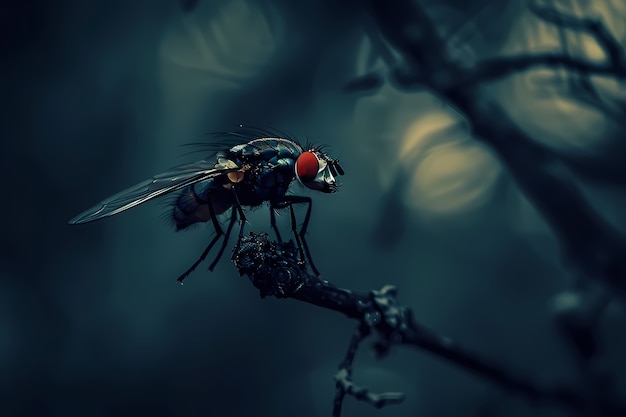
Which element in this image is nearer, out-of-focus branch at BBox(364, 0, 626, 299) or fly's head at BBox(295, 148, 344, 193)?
fly's head at BBox(295, 148, 344, 193)

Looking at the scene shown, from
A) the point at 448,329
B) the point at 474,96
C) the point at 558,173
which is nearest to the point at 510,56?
the point at 474,96

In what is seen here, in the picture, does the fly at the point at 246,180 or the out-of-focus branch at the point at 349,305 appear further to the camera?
the fly at the point at 246,180

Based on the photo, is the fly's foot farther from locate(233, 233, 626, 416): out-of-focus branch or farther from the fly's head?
the fly's head

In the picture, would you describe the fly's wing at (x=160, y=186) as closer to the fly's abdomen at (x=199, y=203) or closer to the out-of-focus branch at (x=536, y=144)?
the fly's abdomen at (x=199, y=203)

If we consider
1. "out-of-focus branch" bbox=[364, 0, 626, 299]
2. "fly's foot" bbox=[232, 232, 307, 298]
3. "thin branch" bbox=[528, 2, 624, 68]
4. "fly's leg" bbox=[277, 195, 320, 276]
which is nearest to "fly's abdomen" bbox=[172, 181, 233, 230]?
"fly's leg" bbox=[277, 195, 320, 276]

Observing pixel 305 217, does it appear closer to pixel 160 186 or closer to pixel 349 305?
pixel 160 186

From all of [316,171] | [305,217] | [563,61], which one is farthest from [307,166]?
[563,61]

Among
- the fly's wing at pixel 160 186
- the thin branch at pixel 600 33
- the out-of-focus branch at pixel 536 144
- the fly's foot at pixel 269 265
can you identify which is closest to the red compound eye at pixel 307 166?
the fly's wing at pixel 160 186
